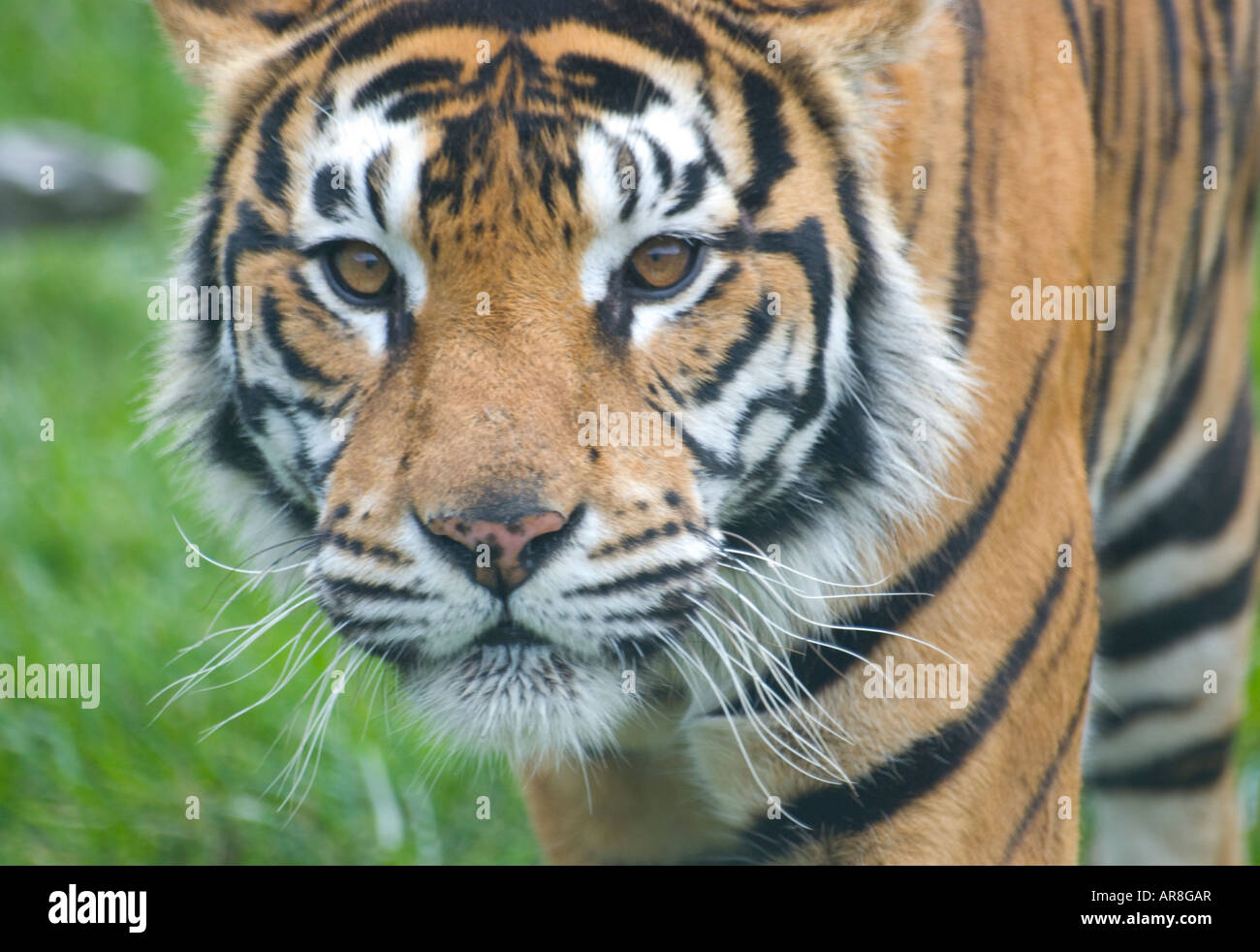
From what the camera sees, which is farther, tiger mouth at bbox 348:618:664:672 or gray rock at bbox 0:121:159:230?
gray rock at bbox 0:121:159:230

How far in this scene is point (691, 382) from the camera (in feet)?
5.46

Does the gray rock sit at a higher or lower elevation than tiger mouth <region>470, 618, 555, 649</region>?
higher

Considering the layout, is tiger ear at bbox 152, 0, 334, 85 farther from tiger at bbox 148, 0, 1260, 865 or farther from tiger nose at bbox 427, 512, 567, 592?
tiger nose at bbox 427, 512, 567, 592

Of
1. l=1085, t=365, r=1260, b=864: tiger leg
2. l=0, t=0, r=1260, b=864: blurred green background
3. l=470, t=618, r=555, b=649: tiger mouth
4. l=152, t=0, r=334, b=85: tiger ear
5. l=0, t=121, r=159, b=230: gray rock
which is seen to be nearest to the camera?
l=470, t=618, r=555, b=649: tiger mouth

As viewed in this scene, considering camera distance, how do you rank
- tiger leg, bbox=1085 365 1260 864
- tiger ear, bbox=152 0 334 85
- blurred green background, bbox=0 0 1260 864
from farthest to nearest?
blurred green background, bbox=0 0 1260 864
tiger leg, bbox=1085 365 1260 864
tiger ear, bbox=152 0 334 85

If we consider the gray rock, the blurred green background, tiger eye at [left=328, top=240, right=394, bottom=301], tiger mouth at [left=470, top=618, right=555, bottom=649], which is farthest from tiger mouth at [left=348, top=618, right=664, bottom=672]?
the gray rock

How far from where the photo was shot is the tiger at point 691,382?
1.59m

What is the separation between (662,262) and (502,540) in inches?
14.7

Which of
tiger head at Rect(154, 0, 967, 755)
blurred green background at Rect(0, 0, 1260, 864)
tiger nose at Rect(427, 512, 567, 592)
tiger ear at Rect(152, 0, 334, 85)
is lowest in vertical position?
blurred green background at Rect(0, 0, 1260, 864)

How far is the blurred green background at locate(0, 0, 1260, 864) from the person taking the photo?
2.79m

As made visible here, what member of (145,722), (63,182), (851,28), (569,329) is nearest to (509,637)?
(569,329)

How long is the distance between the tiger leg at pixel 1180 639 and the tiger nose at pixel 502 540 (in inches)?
54.3

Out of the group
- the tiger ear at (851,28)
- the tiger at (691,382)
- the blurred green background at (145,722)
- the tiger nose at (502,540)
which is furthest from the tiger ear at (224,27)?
the tiger nose at (502,540)
